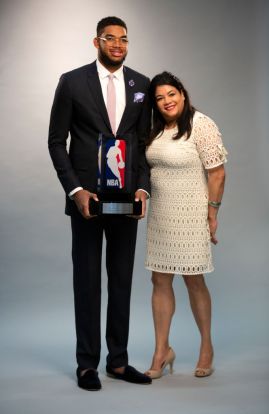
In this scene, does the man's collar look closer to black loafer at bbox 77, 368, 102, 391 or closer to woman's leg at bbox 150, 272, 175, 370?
woman's leg at bbox 150, 272, 175, 370

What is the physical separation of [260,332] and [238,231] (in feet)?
3.07

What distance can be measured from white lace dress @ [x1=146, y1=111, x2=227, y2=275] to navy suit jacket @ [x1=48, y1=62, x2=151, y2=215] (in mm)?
109

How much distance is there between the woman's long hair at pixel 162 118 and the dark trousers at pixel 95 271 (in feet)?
1.41

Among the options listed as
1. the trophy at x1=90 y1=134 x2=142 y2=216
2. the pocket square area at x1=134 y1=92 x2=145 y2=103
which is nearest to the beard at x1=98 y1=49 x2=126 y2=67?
the pocket square area at x1=134 y1=92 x2=145 y2=103

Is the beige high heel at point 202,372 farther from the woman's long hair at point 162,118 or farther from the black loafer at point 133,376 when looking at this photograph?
the woman's long hair at point 162,118

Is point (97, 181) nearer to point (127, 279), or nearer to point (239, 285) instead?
point (127, 279)

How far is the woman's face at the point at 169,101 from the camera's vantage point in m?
4.81

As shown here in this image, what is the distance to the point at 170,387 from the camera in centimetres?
476

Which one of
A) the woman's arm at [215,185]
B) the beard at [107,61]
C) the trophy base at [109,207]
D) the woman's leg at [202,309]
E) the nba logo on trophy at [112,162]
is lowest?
the woman's leg at [202,309]

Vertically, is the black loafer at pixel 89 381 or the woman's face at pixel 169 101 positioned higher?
the woman's face at pixel 169 101

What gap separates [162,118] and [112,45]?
0.43m

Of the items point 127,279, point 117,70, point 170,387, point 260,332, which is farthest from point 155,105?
point 260,332

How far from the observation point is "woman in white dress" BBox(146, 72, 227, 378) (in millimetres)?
4801

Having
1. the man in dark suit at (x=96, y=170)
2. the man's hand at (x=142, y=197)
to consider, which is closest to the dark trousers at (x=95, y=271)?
the man in dark suit at (x=96, y=170)
